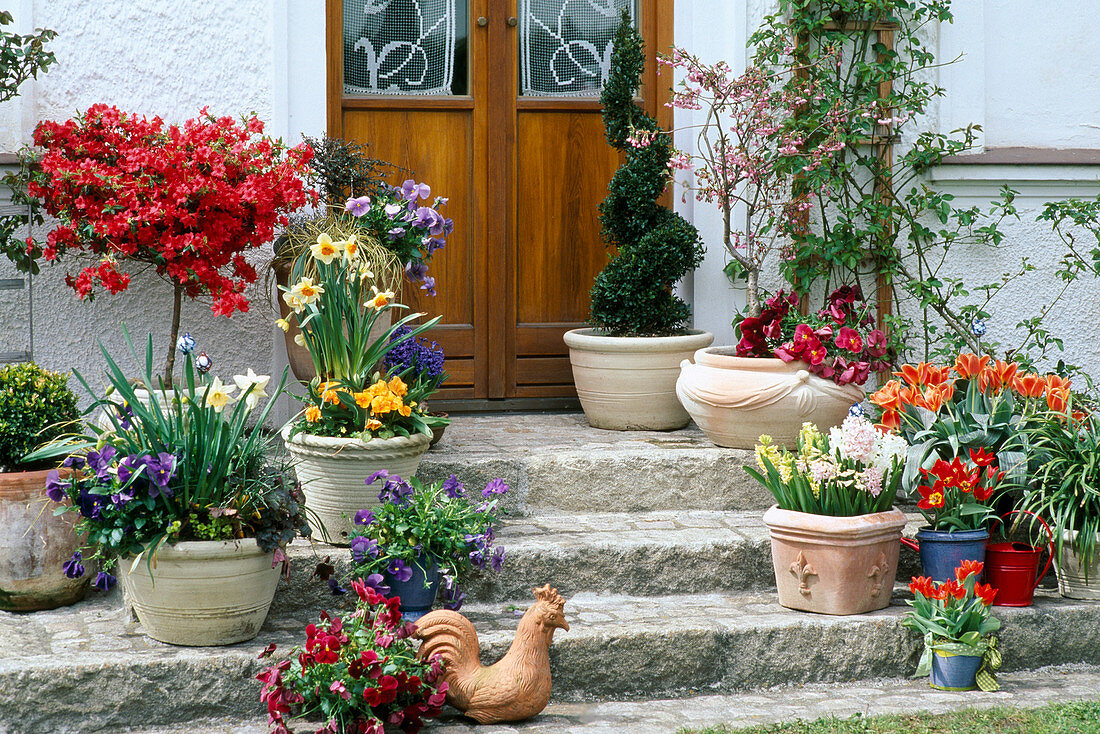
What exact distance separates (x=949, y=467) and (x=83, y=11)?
373 cm

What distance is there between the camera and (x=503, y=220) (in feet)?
17.3

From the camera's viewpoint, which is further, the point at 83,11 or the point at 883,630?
the point at 83,11

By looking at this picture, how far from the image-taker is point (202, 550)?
311cm

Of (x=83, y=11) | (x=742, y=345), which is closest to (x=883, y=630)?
(x=742, y=345)

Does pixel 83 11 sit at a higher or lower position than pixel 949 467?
higher

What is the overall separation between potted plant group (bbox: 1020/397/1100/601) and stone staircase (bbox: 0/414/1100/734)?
11 cm

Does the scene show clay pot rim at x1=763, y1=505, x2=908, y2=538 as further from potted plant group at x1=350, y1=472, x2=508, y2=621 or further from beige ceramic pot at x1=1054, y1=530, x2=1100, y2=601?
potted plant group at x1=350, y1=472, x2=508, y2=621

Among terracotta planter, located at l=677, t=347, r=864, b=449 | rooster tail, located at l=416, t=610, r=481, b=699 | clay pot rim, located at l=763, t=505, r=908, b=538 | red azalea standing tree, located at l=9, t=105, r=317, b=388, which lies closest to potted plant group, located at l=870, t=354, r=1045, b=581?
clay pot rim, located at l=763, t=505, r=908, b=538

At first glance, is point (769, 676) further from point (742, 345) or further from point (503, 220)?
point (503, 220)

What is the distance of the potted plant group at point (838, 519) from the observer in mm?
3566

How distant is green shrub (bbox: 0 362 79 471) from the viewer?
3.58 m

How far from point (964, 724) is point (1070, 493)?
3.44 ft

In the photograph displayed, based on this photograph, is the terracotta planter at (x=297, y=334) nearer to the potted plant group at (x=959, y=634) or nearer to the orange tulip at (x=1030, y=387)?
the potted plant group at (x=959, y=634)

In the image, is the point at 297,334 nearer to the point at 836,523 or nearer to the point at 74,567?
the point at 74,567
